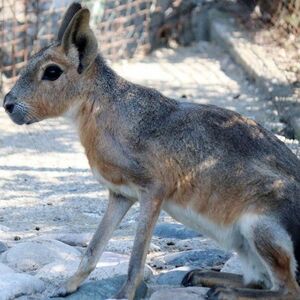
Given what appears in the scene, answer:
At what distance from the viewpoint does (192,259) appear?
6852mm

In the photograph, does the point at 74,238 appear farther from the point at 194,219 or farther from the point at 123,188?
the point at 194,219

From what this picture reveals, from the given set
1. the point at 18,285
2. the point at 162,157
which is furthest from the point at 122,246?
the point at 162,157

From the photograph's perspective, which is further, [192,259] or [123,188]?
[192,259]

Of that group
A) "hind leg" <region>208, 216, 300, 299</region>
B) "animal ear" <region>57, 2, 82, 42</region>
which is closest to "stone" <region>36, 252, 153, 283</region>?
"hind leg" <region>208, 216, 300, 299</region>

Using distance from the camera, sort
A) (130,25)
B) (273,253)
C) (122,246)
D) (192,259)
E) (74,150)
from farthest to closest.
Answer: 1. (130,25)
2. (74,150)
3. (122,246)
4. (192,259)
5. (273,253)

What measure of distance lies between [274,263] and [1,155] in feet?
15.6

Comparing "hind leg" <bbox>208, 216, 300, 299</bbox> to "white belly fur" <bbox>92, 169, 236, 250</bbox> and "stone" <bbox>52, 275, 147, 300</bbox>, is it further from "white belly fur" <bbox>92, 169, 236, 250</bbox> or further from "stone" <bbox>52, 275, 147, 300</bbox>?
"stone" <bbox>52, 275, 147, 300</bbox>

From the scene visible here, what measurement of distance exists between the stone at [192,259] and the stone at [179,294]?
716 millimetres

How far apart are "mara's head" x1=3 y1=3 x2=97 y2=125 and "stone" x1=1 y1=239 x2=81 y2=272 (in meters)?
0.98

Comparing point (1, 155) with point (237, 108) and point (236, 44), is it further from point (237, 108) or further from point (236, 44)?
point (236, 44)

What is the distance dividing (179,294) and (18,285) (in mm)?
946

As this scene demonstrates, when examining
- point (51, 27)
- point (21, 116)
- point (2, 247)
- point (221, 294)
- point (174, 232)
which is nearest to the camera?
point (221, 294)

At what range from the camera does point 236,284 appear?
20.4 ft

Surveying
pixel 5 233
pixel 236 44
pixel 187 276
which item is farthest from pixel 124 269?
pixel 236 44
